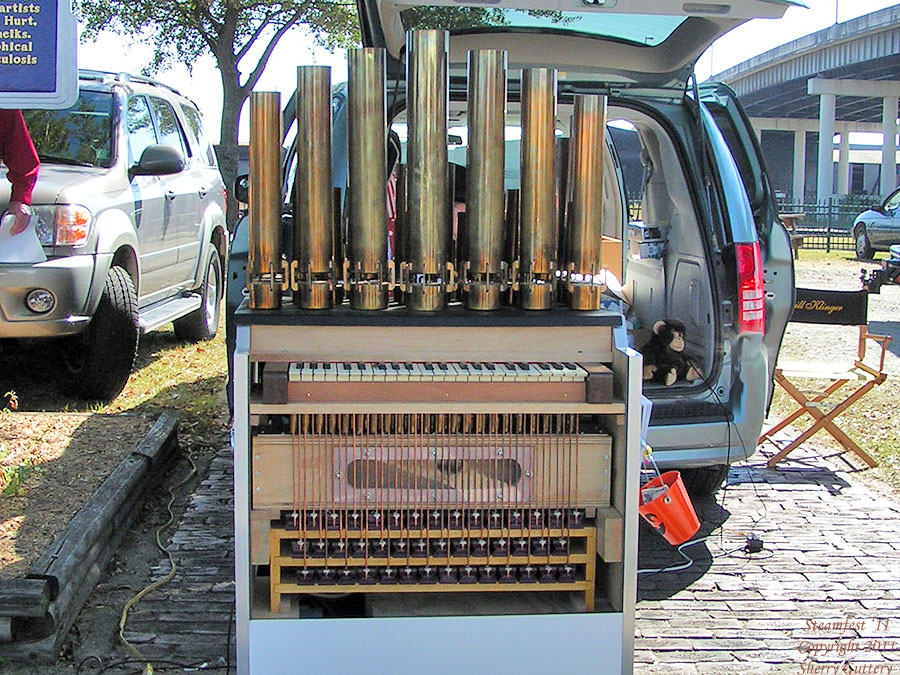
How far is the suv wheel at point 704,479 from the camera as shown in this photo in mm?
5242

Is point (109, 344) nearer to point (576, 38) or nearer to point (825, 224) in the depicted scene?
point (576, 38)

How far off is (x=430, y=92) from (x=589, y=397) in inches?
38.8

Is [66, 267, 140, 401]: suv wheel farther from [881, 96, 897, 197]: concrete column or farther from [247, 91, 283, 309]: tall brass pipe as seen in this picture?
[881, 96, 897, 197]: concrete column

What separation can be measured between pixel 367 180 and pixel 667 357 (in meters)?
2.58

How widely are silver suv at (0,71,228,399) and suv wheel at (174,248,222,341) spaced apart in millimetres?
42

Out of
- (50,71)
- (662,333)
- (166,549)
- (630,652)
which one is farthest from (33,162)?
(630,652)

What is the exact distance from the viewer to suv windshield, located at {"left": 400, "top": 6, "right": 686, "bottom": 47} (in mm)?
4191

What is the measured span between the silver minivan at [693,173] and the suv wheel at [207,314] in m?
4.87

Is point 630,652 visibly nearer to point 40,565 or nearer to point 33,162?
point 40,565

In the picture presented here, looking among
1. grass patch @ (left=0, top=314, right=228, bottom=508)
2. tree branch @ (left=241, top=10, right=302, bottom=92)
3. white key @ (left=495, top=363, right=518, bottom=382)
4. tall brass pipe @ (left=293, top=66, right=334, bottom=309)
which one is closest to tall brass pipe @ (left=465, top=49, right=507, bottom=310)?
white key @ (left=495, top=363, right=518, bottom=382)

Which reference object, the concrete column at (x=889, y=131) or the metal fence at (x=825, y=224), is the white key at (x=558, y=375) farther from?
the concrete column at (x=889, y=131)

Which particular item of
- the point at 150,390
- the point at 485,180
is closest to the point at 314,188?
the point at 485,180

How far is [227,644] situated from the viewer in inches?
144

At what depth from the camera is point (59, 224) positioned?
6.13 metres
